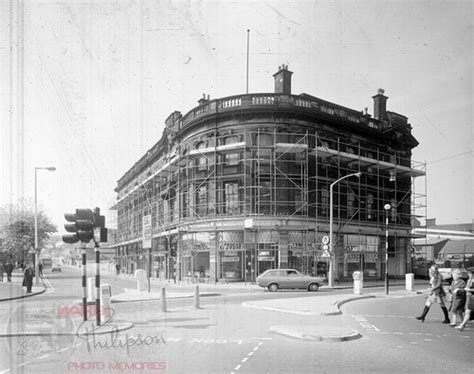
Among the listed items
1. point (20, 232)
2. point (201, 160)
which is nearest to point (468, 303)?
point (201, 160)

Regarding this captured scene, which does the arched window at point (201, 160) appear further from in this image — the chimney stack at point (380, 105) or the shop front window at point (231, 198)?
the chimney stack at point (380, 105)

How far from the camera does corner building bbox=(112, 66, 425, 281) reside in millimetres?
33062

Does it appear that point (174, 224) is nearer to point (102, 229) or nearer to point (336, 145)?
point (336, 145)

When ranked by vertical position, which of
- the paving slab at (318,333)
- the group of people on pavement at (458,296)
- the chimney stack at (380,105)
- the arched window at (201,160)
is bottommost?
the paving slab at (318,333)

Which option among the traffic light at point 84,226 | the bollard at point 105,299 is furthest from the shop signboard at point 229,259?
the traffic light at point 84,226

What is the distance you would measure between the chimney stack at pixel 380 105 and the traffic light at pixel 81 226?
117 ft

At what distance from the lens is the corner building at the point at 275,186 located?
33.1 metres

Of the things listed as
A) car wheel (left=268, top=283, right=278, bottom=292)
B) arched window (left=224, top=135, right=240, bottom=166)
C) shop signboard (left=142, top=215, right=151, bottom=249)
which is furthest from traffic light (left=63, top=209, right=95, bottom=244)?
arched window (left=224, top=135, right=240, bottom=166)

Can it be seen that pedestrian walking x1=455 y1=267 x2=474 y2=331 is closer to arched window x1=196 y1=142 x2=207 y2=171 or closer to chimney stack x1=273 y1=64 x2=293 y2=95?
arched window x1=196 y1=142 x2=207 y2=171

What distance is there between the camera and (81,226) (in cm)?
1210

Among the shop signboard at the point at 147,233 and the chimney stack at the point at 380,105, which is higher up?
the chimney stack at the point at 380,105

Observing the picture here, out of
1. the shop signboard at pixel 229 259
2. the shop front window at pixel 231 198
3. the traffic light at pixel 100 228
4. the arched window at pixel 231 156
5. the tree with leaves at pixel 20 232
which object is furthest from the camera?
the tree with leaves at pixel 20 232

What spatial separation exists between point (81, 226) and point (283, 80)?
87.7ft

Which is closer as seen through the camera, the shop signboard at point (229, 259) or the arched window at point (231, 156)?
the shop signboard at point (229, 259)
